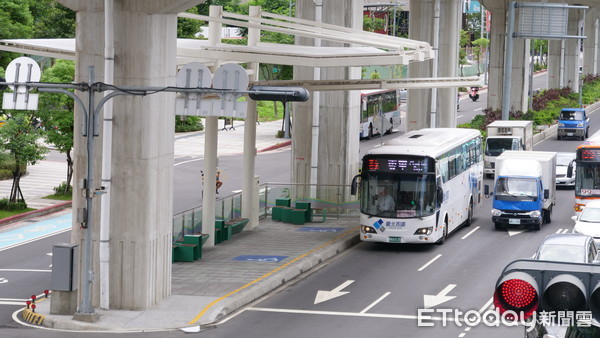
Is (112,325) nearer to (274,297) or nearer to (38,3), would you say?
(274,297)

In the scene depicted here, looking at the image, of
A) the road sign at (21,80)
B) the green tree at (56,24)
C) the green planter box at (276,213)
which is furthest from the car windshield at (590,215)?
the green tree at (56,24)

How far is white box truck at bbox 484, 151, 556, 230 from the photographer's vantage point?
35.3 meters

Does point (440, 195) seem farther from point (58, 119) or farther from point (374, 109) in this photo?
point (374, 109)

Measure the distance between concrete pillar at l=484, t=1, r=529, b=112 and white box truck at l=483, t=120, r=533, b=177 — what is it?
64.5 ft

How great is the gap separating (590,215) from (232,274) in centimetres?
1146

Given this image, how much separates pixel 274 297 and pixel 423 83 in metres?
11.5

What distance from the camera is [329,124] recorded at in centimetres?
3944

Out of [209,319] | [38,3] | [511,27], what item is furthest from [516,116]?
[209,319]

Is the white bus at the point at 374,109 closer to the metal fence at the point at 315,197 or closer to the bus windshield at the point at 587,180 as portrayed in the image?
the metal fence at the point at 315,197

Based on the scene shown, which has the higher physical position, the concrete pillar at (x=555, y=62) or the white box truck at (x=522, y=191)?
the concrete pillar at (x=555, y=62)

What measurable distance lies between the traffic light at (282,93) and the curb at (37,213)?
63.9 ft

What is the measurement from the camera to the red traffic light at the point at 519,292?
5.77 metres

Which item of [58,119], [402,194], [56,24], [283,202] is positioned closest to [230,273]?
[402,194]

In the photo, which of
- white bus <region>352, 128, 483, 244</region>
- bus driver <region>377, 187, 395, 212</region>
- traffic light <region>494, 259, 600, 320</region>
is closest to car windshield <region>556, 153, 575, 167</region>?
white bus <region>352, 128, 483, 244</region>
